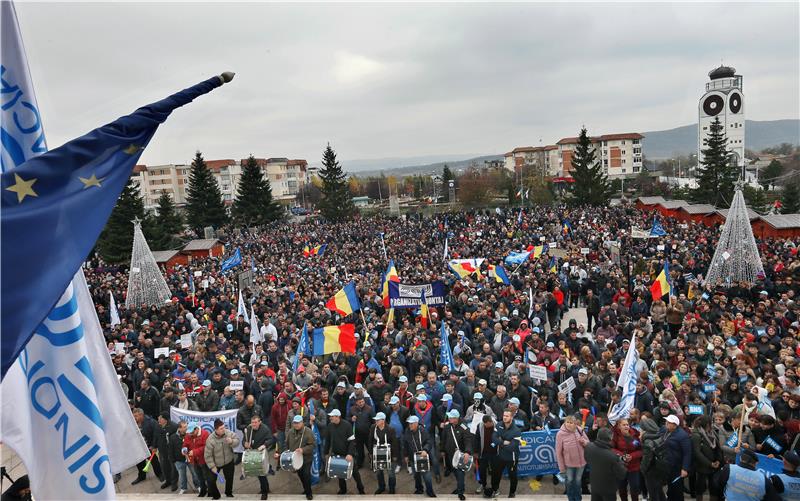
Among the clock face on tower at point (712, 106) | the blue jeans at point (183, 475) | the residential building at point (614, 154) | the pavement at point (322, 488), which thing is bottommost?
the pavement at point (322, 488)

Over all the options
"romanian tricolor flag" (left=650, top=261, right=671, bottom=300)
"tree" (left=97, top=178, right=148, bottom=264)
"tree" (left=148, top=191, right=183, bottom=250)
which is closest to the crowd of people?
"romanian tricolor flag" (left=650, top=261, right=671, bottom=300)

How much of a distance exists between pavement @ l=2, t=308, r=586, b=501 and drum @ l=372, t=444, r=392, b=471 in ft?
1.78

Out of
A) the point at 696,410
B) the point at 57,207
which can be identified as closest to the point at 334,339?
the point at 696,410

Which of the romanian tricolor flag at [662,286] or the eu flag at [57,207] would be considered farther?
the romanian tricolor flag at [662,286]

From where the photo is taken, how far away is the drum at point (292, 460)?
8.12 m

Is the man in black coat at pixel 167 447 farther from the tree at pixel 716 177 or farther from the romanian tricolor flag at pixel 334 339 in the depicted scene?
the tree at pixel 716 177

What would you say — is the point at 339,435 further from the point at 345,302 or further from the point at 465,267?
the point at 465,267

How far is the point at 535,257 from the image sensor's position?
72.1 feet

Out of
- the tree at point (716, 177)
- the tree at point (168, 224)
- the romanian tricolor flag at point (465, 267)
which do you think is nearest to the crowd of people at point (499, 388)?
the romanian tricolor flag at point (465, 267)

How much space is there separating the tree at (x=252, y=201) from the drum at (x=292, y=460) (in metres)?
47.3

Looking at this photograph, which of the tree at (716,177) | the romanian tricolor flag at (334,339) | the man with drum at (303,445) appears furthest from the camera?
the tree at (716,177)

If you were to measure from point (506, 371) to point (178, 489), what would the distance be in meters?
6.01

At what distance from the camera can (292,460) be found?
815 centimetres

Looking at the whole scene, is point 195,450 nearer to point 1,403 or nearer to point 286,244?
point 1,403
